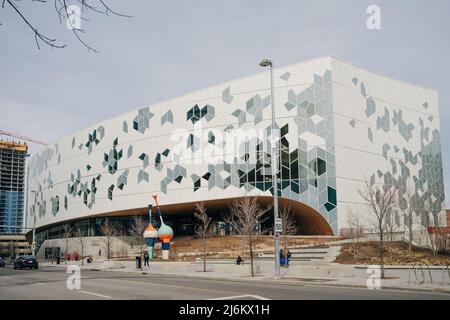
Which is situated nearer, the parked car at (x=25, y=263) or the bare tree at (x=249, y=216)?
the bare tree at (x=249, y=216)

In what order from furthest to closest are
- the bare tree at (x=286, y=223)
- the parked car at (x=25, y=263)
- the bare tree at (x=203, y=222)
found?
the bare tree at (x=286, y=223)
the parked car at (x=25, y=263)
the bare tree at (x=203, y=222)

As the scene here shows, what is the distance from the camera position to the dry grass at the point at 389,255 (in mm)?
34094

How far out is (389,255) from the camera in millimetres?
37344

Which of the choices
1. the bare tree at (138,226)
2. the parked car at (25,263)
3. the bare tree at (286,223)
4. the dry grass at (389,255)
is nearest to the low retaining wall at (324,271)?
the dry grass at (389,255)

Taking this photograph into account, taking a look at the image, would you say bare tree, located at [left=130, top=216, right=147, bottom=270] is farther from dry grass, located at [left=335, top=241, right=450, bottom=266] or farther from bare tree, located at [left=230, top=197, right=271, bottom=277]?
dry grass, located at [left=335, top=241, right=450, bottom=266]

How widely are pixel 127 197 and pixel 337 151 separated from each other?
108ft

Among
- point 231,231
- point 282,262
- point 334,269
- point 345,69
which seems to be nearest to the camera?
point 334,269

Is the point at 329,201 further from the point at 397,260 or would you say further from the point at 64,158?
the point at 64,158

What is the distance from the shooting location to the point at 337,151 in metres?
54.1

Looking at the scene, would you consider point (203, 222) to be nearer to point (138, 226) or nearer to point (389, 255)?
point (138, 226)

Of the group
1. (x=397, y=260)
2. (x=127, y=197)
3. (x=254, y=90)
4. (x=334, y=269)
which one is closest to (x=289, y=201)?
(x=254, y=90)

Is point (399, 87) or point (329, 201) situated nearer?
point (329, 201)

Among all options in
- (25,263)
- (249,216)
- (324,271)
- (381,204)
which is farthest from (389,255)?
(25,263)

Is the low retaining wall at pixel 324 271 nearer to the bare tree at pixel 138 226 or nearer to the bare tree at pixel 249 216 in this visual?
the bare tree at pixel 249 216
